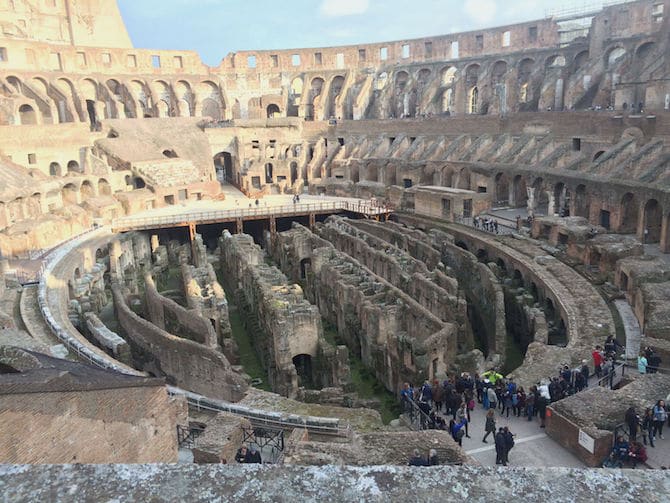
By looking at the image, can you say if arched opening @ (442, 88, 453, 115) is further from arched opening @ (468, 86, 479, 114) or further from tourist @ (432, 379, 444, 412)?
tourist @ (432, 379, 444, 412)

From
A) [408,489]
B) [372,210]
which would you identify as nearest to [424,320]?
[408,489]

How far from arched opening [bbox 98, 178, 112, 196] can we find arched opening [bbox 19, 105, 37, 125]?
33.1 feet

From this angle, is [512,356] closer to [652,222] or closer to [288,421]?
A: [652,222]

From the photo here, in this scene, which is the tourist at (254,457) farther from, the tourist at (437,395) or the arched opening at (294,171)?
the arched opening at (294,171)

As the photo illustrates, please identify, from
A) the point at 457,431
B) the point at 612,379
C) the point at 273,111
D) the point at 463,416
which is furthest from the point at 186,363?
the point at 273,111

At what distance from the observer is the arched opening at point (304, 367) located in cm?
1777

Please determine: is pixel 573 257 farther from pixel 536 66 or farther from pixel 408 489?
pixel 536 66

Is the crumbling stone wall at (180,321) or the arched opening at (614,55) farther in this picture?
the arched opening at (614,55)

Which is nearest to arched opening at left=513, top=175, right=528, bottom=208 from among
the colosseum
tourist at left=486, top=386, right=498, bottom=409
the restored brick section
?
the colosseum

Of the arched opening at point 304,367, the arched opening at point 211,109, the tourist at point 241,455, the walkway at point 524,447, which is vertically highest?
the arched opening at point 211,109

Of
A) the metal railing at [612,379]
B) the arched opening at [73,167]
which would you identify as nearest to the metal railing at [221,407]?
the metal railing at [612,379]

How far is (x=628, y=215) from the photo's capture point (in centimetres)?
2589

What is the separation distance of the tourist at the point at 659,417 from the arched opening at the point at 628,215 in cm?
1766

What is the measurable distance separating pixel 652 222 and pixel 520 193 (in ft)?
32.7
